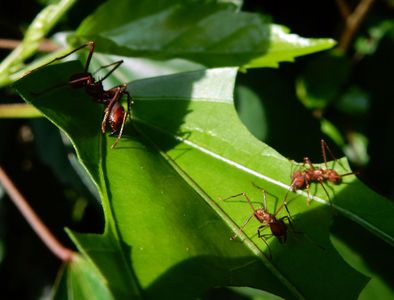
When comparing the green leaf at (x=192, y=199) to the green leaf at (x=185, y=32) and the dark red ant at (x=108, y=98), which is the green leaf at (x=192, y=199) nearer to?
the dark red ant at (x=108, y=98)

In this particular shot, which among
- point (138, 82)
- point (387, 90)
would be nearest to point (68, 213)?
point (138, 82)

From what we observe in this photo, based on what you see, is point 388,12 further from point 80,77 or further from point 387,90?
point 80,77

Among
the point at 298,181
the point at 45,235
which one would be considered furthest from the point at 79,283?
the point at 298,181

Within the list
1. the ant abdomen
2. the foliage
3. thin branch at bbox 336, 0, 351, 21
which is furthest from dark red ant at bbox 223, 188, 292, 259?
thin branch at bbox 336, 0, 351, 21

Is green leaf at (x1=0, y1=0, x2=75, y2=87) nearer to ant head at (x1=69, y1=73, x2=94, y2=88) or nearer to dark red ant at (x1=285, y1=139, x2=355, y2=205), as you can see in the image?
ant head at (x1=69, y1=73, x2=94, y2=88)

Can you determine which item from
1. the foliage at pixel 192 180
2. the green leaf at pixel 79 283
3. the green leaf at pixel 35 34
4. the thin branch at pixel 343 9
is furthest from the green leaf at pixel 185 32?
the thin branch at pixel 343 9
